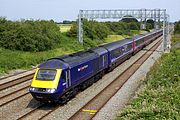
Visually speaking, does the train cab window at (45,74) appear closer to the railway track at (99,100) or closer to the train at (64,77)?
the train at (64,77)

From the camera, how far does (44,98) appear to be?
18.9 m

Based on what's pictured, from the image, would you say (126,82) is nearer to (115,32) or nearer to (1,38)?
(1,38)

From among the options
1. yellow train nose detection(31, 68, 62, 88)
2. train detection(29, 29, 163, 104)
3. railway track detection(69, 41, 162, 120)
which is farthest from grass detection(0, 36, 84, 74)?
yellow train nose detection(31, 68, 62, 88)

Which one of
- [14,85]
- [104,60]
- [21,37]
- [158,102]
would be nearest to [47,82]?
[158,102]

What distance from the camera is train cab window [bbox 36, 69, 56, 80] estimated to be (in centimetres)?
1909

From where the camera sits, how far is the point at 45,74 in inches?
762

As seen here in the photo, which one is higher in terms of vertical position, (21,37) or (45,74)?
(21,37)

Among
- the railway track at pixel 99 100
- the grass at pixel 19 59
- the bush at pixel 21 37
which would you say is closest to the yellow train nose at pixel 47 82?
the railway track at pixel 99 100

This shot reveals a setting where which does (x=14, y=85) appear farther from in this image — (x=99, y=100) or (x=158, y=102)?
(x=158, y=102)

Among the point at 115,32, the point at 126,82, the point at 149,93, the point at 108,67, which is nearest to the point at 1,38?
the point at 108,67

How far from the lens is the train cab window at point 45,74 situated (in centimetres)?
1909

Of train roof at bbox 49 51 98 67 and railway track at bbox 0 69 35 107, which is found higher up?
train roof at bbox 49 51 98 67

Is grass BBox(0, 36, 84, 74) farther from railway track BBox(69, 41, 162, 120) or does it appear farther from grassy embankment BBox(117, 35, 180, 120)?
grassy embankment BBox(117, 35, 180, 120)

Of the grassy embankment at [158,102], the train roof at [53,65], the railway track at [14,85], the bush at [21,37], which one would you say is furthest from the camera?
the bush at [21,37]
